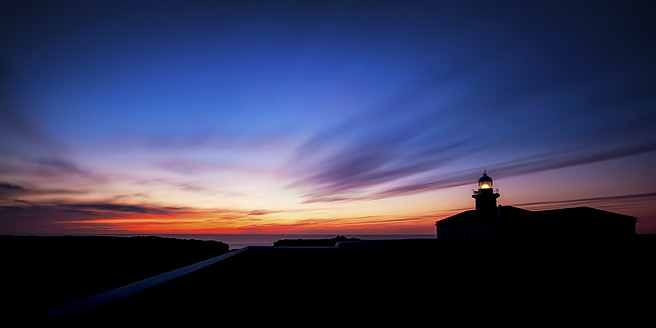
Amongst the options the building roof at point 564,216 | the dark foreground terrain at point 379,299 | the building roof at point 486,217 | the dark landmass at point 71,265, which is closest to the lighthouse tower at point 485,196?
the building roof at point 486,217

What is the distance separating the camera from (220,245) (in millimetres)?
27188

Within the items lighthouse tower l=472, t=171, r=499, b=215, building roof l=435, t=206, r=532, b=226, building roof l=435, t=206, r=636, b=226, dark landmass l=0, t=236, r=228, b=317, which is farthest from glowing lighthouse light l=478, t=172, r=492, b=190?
dark landmass l=0, t=236, r=228, b=317

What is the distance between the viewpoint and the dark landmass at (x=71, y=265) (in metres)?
11.9

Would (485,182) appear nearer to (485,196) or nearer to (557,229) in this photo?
(485,196)

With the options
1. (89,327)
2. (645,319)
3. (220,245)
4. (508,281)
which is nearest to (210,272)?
(89,327)

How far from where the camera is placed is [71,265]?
16.2 metres

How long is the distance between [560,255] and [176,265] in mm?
24358

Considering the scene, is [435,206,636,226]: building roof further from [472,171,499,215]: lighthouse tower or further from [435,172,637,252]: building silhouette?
[472,171,499,215]: lighthouse tower

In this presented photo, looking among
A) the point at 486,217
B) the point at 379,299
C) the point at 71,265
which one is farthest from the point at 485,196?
the point at 71,265

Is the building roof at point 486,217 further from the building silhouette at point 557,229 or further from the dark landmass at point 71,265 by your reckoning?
the dark landmass at point 71,265

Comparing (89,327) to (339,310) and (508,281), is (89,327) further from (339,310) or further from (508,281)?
(508,281)

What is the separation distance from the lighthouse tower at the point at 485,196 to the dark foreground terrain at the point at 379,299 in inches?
473

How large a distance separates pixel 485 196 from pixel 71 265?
29.2m

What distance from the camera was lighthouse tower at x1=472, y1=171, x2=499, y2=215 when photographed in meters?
21.4
